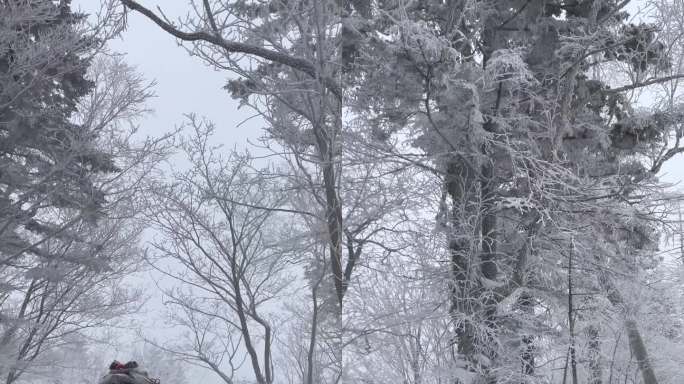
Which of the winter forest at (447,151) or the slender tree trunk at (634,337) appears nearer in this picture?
the winter forest at (447,151)

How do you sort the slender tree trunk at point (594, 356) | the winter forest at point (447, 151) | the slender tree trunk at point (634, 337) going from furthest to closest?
the slender tree trunk at point (634, 337)
the slender tree trunk at point (594, 356)
the winter forest at point (447, 151)

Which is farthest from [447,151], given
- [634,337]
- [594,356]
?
[634,337]

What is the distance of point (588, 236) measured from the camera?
22.8 ft

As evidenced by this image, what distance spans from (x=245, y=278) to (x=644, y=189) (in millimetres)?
8134

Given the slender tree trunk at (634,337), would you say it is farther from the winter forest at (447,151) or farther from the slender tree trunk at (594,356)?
the slender tree trunk at (594,356)

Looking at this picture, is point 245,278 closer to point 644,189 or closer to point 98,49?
point 98,49

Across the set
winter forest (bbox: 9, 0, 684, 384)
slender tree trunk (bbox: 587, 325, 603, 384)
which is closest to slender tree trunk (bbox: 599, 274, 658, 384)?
winter forest (bbox: 9, 0, 684, 384)

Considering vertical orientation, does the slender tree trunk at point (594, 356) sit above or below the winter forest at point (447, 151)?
below

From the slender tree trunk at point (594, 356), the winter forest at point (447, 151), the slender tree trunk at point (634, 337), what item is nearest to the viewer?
the winter forest at point (447, 151)

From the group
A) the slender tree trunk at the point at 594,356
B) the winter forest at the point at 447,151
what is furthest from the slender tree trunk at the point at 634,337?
the slender tree trunk at the point at 594,356

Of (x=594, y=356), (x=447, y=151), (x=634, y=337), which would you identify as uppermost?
(x=447, y=151)

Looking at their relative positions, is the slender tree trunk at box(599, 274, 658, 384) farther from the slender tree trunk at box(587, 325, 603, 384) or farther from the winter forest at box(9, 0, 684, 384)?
the slender tree trunk at box(587, 325, 603, 384)

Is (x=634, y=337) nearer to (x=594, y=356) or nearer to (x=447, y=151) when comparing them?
(x=594, y=356)

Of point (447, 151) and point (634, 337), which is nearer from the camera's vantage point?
point (447, 151)
